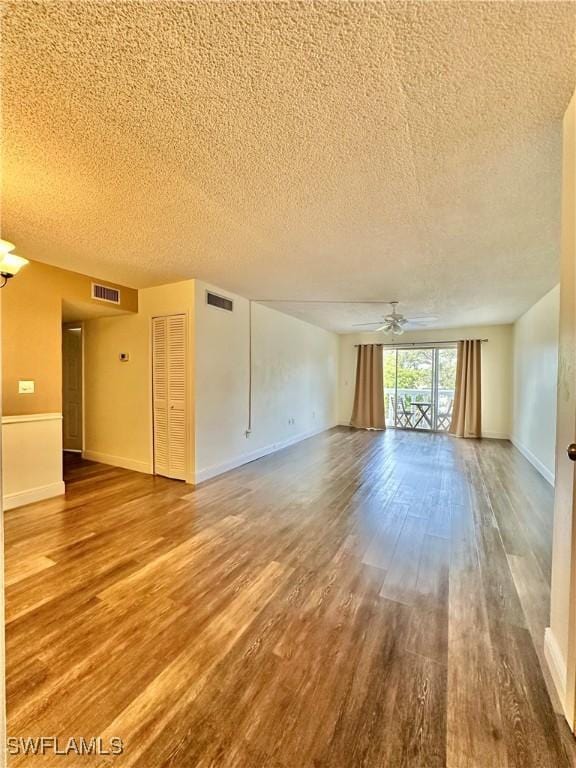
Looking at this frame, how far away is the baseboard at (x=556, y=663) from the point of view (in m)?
1.25

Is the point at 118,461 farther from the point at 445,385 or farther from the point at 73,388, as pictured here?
the point at 445,385

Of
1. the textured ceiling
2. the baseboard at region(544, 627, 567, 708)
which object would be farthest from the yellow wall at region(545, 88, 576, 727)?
the textured ceiling

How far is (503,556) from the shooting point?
227 centimetres

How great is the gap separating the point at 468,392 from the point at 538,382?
92.2 inches

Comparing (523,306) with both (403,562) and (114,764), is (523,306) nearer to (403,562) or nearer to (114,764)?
(403,562)

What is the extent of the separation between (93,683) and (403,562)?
181cm

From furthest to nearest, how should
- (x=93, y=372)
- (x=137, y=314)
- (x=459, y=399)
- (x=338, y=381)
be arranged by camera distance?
1. (x=338, y=381)
2. (x=459, y=399)
3. (x=93, y=372)
4. (x=137, y=314)

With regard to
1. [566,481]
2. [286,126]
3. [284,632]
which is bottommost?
[284,632]

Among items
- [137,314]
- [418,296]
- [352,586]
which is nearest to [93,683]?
[352,586]

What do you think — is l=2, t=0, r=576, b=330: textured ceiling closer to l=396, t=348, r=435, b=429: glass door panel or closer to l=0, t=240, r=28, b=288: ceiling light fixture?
l=0, t=240, r=28, b=288: ceiling light fixture

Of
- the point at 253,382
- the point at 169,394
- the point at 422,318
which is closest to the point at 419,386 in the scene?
the point at 422,318

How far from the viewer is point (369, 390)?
7.64m

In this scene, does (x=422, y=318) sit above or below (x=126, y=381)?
above

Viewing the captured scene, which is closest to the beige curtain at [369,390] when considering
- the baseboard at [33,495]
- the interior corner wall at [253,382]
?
the interior corner wall at [253,382]
